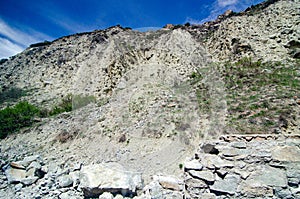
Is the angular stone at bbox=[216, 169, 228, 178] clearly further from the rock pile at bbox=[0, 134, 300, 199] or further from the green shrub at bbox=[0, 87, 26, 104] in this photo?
the green shrub at bbox=[0, 87, 26, 104]

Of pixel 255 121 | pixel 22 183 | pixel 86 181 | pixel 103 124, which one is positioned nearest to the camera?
pixel 86 181

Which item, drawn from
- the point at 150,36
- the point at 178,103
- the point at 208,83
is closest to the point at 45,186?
the point at 178,103

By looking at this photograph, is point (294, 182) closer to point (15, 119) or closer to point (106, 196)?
point (106, 196)

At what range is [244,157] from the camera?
417 centimetres

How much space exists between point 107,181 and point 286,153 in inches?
198

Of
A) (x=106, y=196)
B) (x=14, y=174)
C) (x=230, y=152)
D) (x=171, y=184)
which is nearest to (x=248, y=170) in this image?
(x=230, y=152)

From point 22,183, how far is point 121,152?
4.16m

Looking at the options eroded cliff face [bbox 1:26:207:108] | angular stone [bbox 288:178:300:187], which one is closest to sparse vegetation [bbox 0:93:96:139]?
eroded cliff face [bbox 1:26:207:108]

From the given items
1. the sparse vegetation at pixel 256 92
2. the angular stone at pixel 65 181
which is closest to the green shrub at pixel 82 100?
the sparse vegetation at pixel 256 92

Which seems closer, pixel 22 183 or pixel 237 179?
pixel 237 179

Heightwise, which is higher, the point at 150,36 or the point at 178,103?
the point at 150,36

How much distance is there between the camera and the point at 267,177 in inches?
152

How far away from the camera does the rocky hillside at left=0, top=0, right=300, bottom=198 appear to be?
4602mm

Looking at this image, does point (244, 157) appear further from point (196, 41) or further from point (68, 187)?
point (196, 41)
